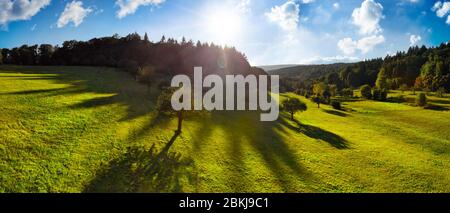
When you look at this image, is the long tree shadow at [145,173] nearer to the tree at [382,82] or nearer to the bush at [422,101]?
the bush at [422,101]

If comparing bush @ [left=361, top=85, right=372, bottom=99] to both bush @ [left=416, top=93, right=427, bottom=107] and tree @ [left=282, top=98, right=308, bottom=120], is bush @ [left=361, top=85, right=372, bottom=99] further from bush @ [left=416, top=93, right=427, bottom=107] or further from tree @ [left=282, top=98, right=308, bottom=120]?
tree @ [left=282, top=98, right=308, bottom=120]

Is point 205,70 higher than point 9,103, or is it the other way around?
point 205,70

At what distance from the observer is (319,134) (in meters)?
59.6

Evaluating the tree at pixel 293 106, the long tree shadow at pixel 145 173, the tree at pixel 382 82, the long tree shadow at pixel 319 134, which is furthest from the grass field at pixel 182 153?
the tree at pixel 382 82

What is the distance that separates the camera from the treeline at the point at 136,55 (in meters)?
125

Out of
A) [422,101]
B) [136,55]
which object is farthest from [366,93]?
[136,55]

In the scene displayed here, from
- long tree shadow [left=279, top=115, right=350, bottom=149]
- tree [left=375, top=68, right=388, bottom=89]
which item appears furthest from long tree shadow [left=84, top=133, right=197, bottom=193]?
tree [left=375, top=68, right=388, bottom=89]

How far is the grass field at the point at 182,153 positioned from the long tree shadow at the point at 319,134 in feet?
0.82

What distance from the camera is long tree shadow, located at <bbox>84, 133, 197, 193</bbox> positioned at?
25570 millimetres

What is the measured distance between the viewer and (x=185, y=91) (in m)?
46.0

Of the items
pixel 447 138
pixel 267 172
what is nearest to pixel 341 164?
pixel 267 172

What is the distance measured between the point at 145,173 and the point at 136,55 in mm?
133162
